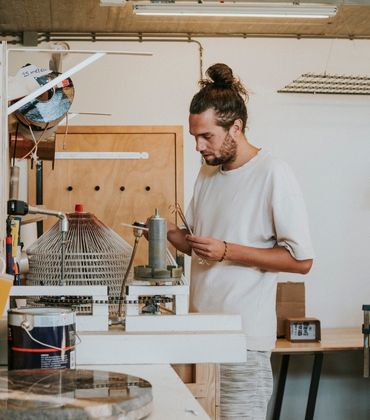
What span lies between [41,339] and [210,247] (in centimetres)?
88

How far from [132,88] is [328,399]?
2246 mm

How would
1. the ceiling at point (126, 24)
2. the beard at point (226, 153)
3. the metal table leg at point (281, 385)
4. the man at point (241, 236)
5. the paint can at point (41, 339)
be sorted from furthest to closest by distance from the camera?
1. the metal table leg at point (281, 385)
2. the ceiling at point (126, 24)
3. the beard at point (226, 153)
4. the man at point (241, 236)
5. the paint can at point (41, 339)

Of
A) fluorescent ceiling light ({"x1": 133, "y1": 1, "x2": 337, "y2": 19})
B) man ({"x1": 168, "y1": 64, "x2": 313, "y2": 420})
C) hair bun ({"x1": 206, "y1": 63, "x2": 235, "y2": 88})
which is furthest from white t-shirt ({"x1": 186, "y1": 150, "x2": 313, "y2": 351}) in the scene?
fluorescent ceiling light ({"x1": 133, "y1": 1, "x2": 337, "y2": 19})

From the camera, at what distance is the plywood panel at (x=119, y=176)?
13.7 feet

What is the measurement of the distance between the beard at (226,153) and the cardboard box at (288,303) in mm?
1622

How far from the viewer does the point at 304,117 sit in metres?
4.33

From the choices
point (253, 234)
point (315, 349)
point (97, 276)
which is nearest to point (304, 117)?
point (315, 349)

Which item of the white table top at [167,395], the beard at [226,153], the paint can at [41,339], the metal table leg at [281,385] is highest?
the beard at [226,153]

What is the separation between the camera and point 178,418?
1.05 meters

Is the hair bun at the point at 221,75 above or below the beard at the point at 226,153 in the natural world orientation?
above

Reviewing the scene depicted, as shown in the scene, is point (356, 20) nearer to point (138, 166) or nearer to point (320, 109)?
point (320, 109)

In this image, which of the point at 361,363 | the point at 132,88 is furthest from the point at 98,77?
the point at 361,363

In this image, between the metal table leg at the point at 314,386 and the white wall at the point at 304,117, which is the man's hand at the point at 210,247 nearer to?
the metal table leg at the point at 314,386

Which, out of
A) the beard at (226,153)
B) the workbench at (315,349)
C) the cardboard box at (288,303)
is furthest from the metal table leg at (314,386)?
the beard at (226,153)
